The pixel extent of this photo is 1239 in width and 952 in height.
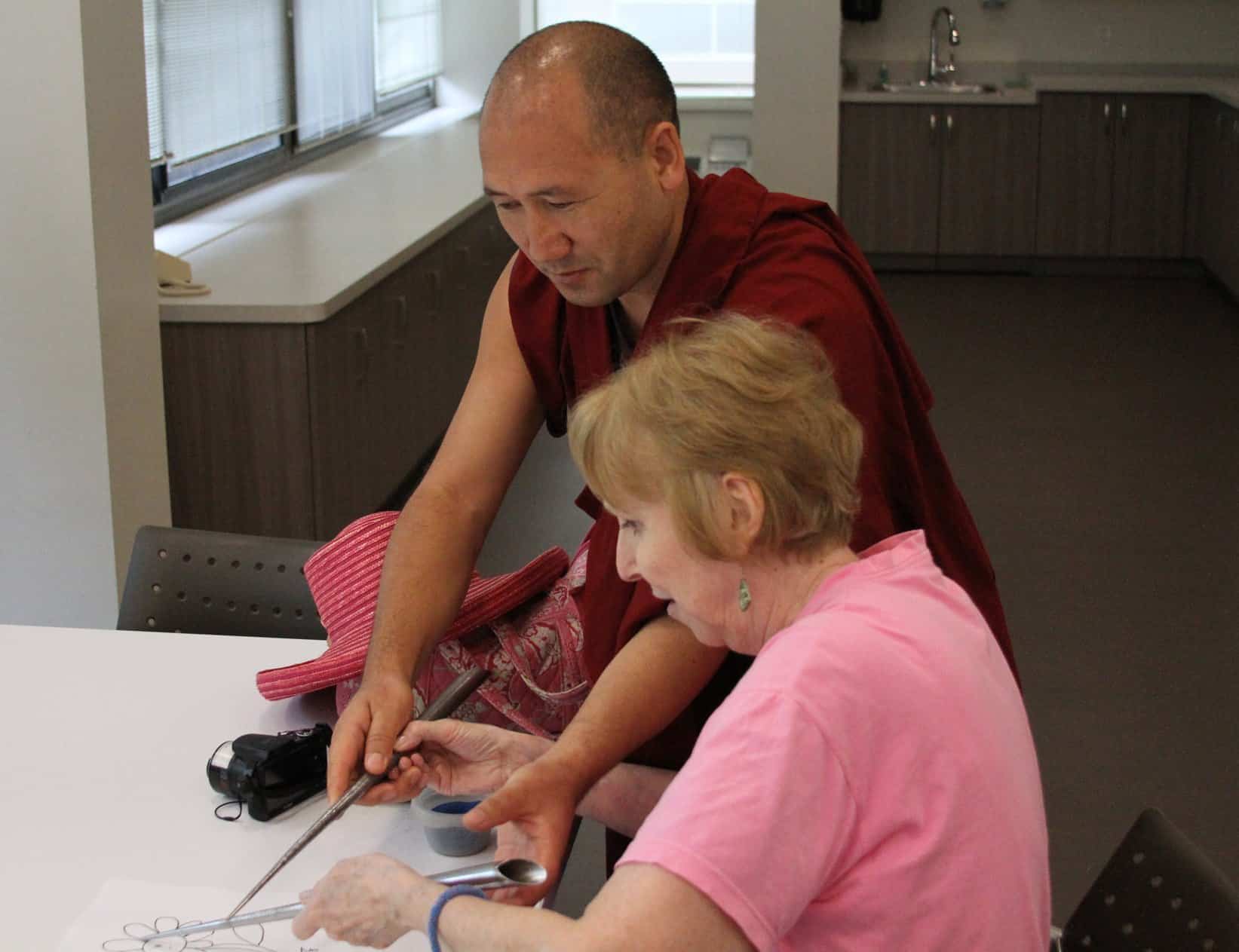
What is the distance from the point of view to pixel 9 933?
133 centimetres

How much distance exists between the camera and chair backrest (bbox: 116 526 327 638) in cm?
219

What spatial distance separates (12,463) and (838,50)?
5451 millimetres

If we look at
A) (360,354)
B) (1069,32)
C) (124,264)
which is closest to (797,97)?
(1069,32)

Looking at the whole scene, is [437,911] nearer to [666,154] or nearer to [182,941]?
[182,941]

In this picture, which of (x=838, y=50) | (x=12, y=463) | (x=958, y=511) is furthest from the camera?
(x=838, y=50)

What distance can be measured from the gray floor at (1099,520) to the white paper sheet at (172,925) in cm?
146

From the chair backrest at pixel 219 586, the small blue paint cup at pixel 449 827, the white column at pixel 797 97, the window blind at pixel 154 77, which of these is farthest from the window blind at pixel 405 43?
the small blue paint cup at pixel 449 827

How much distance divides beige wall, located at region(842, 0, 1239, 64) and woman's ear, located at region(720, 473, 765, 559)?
7.98 m

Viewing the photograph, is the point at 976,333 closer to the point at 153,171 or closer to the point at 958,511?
the point at 153,171

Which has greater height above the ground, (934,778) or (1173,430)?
(934,778)

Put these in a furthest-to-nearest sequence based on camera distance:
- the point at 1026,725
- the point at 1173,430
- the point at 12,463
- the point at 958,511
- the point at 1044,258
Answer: the point at 1044,258
the point at 1173,430
the point at 12,463
the point at 958,511
the point at 1026,725

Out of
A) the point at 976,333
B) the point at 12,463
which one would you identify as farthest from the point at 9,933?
the point at 976,333

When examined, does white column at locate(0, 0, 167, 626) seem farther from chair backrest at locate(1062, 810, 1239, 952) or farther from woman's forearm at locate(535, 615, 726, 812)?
chair backrest at locate(1062, 810, 1239, 952)

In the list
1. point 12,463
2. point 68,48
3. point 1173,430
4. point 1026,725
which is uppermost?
point 68,48
